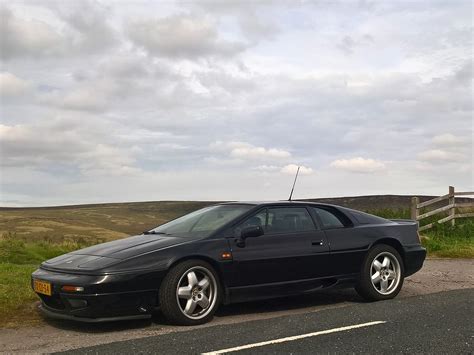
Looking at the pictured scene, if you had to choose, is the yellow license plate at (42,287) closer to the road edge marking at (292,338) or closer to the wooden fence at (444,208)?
the road edge marking at (292,338)

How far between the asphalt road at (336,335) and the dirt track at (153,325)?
335 mm

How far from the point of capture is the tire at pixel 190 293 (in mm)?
5992

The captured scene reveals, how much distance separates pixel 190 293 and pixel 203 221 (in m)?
1.27

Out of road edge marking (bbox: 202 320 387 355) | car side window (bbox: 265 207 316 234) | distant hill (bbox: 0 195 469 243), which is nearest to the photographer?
road edge marking (bbox: 202 320 387 355)

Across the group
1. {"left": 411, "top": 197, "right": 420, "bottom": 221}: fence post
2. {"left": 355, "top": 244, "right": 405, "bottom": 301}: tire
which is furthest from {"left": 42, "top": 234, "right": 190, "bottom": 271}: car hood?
Result: {"left": 411, "top": 197, "right": 420, "bottom": 221}: fence post

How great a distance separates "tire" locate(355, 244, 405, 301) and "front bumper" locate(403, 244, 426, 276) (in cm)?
13

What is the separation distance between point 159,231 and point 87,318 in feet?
6.19

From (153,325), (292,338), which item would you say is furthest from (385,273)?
(153,325)

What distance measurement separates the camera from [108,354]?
4902 millimetres

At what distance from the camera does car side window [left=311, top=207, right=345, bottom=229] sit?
754 cm

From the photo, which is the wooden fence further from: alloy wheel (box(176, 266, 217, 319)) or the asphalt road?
alloy wheel (box(176, 266, 217, 319))

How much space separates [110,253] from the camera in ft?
20.6

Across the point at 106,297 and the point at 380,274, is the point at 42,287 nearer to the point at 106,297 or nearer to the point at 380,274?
the point at 106,297

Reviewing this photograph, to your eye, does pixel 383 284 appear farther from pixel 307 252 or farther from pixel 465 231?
pixel 465 231
